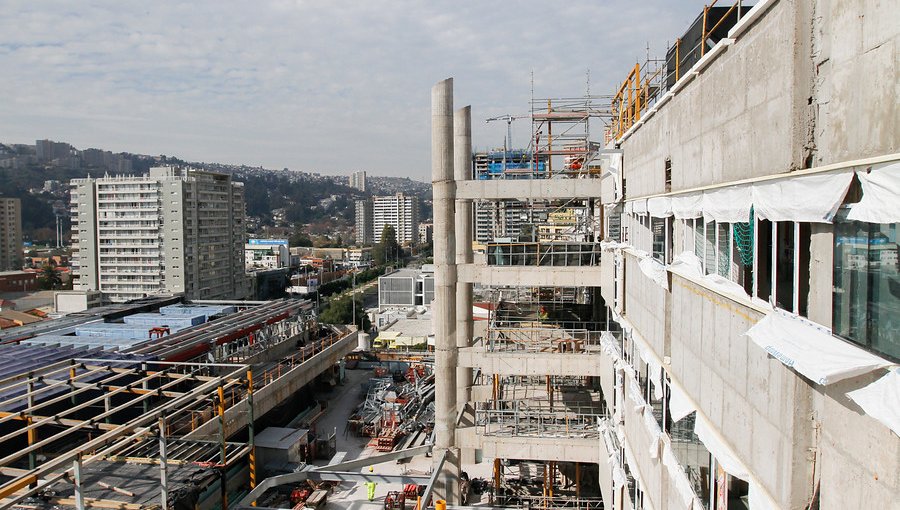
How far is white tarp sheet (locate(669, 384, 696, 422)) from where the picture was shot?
632cm

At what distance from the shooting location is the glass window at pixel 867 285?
275 cm

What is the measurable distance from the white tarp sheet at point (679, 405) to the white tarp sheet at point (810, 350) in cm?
259

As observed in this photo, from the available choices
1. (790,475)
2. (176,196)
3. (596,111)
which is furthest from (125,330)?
(176,196)

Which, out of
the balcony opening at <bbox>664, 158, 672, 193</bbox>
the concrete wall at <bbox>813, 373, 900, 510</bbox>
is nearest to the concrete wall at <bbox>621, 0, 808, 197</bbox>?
the balcony opening at <bbox>664, 158, 672, 193</bbox>

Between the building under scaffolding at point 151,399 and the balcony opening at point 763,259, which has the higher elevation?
the balcony opening at point 763,259

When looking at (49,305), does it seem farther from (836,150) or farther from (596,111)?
(836,150)

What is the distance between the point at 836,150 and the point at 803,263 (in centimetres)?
79

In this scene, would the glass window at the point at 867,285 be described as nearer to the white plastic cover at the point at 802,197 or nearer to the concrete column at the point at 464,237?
the white plastic cover at the point at 802,197

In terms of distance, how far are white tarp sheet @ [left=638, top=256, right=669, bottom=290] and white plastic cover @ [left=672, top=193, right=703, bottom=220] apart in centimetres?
91

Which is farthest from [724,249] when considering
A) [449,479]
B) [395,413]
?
[395,413]

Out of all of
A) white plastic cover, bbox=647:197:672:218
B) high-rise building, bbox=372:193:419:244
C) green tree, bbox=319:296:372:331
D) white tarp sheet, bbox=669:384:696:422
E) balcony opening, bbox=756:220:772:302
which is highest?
high-rise building, bbox=372:193:419:244

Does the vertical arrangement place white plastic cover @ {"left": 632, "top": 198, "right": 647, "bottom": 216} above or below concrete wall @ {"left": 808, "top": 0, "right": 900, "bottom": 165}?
below

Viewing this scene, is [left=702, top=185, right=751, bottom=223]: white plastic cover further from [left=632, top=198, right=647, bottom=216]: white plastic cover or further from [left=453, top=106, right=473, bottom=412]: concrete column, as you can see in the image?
[left=453, top=106, right=473, bottom=412]: concrete column

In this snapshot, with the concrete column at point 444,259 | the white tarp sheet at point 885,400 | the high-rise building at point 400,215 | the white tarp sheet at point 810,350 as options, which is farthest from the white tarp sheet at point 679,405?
the high-rise building at point 400,215
